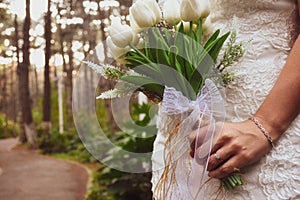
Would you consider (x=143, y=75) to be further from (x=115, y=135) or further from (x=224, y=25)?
(x=115, y=135)

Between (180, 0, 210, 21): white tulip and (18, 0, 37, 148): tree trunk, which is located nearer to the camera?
(180, 0, 210, 21): white tulip

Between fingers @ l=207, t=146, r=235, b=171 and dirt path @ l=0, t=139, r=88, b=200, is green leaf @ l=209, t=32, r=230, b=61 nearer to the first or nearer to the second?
fingers @ l=207, t=146, r=235, b=171

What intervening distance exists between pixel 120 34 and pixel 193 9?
11cm

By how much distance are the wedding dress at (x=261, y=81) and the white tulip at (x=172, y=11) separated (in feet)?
0.28

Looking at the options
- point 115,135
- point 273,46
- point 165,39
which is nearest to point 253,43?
point 273,46

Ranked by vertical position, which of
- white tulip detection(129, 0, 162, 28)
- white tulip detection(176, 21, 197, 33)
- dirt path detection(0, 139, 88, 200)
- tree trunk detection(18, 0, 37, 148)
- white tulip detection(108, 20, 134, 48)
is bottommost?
dirt path detection(0, 139, 88, 200)

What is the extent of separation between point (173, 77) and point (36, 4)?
1.96 m

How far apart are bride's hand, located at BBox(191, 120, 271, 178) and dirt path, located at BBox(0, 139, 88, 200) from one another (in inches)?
74.4

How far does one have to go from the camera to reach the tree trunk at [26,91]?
243cm

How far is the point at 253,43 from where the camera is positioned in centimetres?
74

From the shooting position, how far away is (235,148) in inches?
24.8

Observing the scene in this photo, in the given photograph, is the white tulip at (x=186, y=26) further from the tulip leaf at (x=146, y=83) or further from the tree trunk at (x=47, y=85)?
the tree trunk at (x=47, y=85)

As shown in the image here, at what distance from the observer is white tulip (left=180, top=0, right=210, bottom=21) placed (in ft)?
2.18

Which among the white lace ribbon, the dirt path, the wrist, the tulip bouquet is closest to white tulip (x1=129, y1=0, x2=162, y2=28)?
the tulip bouquet
